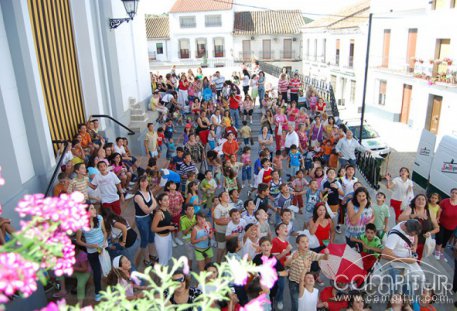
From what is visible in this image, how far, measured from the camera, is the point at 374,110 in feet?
95.1

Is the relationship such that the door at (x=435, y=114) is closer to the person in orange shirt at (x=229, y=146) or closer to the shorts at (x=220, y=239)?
the person in orange shirt at (x=229, y=146)

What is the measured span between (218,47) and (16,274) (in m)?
48.0

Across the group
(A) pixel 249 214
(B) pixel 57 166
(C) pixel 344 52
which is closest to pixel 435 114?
(C) pixel 344 52

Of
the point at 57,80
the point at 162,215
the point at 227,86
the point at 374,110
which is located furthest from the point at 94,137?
the point at 374,110

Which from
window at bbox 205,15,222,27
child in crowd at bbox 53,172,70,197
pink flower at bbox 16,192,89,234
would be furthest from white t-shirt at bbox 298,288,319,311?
window at bbox 205,15,222,27

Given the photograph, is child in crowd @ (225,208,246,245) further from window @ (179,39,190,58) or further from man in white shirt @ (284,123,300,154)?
window @ (179,39,190,58)

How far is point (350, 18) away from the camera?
3344 centimetres

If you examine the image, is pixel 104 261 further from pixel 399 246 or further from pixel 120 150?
pixel 399 246

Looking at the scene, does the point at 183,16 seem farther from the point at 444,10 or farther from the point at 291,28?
the point at 444,10

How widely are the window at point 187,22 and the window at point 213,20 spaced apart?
1.56 metres

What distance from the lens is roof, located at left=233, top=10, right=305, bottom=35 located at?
46906mm

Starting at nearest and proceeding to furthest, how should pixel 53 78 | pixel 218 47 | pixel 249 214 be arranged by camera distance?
pixel 249 214, pixel 53 78, pixel 218 47

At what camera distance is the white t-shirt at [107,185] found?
24.1 feet

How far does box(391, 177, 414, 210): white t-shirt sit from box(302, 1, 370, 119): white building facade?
2270 centimetres
